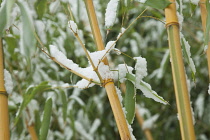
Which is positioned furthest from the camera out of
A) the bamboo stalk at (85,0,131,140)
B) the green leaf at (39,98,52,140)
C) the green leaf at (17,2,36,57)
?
the green leaf at (39,98,52,140)

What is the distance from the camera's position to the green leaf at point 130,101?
0.58m

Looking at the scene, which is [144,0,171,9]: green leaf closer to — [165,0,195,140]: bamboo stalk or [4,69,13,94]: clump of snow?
[165,0,195,140]: bamboo stalk

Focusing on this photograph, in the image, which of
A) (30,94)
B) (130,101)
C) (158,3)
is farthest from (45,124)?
(158,3)

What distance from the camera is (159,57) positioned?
1778mm

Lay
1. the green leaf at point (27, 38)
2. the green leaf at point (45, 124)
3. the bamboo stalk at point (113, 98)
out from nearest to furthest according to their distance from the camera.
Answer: the green leaf at point (27, 38) → the bamboo stalk at point (113, 98) → the green leaf at point (45, 124)

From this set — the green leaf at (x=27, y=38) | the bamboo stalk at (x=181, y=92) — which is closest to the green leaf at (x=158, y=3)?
the bamboo stalk at (x=181, y=92)

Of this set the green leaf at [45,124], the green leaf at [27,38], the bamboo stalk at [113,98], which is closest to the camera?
the green leaf at [27,38]

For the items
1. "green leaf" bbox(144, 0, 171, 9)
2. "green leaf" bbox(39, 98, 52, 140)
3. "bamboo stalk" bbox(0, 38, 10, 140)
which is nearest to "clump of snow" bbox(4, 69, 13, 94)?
"bamboo stalk" bbox(0, 38, 10, 140)

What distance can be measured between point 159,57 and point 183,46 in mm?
1158

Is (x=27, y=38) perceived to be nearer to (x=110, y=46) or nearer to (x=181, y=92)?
(x=110, y=46)

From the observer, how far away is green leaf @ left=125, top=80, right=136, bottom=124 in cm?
58

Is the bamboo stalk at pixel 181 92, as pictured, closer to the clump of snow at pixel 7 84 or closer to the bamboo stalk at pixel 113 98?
the bamboo stalk at pixel 113 98

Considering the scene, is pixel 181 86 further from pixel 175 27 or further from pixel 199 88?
pixel 199 88

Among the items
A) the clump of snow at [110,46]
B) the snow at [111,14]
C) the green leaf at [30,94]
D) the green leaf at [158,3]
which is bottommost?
the green leaf at [30,94]
